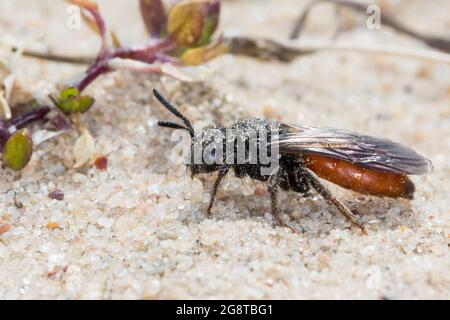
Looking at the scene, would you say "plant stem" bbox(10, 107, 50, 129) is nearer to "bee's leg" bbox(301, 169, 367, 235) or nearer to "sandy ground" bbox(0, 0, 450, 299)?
"sandy ground" bbox(0, 0, 450, 299)

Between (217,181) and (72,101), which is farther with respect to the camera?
(72,101)

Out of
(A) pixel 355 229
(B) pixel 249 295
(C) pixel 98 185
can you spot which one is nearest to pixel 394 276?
(A) pixel 355 229

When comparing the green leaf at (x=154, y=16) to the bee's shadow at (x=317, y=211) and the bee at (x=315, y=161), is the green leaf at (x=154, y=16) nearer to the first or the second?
the bee at (x=315, y=161)

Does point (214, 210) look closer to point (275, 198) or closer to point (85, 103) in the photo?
point (275, 198)

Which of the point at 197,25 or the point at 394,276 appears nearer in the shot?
the point at 394,276

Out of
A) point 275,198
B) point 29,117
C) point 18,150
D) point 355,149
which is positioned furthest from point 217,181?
point 29,117

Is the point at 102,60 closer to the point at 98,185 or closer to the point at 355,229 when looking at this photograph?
the point at 98,185
